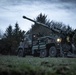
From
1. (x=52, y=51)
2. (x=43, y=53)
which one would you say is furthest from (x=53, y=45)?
(x=43, y=53)

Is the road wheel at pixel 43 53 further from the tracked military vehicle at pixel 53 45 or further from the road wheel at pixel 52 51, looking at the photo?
the road wheel at pixel 52 51

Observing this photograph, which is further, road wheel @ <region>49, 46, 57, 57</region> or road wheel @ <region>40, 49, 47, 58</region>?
road wheel @ <region>40, 49, 47, 58</region>

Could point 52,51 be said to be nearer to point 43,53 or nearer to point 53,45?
point 53,45

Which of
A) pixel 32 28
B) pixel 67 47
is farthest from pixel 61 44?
pixel 32 28

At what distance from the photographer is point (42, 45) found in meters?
21.0

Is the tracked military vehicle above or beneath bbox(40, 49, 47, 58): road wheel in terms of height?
above

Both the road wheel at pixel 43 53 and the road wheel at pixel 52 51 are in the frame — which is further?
the road wheel at pixel 43 53

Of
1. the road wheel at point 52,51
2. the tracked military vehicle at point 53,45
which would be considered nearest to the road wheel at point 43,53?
the tracked military vehicle at point 53,45

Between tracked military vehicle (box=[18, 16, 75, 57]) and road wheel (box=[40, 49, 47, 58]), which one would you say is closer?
tracked military vehicle (box=[18, 16, 75, 57])

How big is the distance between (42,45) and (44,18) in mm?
43683

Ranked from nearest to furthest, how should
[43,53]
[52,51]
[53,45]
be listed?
[52,51]
[53,45]
[43,53]

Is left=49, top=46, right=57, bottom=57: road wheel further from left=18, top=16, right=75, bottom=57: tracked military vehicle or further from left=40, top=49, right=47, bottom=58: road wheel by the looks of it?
left=40, top=49, right=47, bottom=58: road wheel

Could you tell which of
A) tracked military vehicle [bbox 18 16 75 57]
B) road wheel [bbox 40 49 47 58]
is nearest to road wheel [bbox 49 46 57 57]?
tracked military vehicle [bbox 18 16 75 57]

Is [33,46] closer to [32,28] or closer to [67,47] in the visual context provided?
[67,47]
